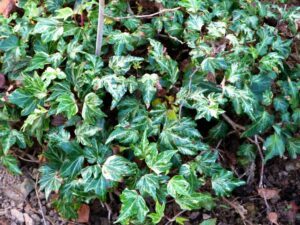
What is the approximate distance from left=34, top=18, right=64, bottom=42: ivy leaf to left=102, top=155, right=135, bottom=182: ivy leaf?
1.86 ft

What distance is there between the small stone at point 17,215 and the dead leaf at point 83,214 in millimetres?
240

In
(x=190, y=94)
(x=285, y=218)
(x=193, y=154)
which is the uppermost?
(x=190, y=94)

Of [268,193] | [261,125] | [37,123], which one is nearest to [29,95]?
[37,123]

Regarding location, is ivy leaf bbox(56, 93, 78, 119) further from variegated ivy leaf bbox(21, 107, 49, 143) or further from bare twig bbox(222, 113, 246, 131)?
bare twig bbox(222, 113, 246, 131)

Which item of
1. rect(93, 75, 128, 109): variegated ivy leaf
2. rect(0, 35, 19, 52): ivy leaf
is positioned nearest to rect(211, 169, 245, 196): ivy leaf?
rect(93, 75, 128, 109): variegated ivy leaf

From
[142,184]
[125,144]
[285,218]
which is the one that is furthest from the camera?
[285,218]

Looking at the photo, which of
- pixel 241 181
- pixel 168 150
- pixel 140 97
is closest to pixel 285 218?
pixel 241 181

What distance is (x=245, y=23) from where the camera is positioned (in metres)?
2.25

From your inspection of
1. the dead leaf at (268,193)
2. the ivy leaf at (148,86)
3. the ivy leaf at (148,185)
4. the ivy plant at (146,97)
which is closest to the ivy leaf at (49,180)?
the ivy plant at (146,97)

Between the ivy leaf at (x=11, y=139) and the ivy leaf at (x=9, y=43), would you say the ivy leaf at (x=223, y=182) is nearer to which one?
the ivy leaf at (x=11, y=139)

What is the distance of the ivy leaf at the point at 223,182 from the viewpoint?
79.7 inches

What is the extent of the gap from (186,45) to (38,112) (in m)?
0.68

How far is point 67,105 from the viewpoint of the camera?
1.98 metres

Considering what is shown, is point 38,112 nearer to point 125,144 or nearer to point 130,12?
point 125,144
